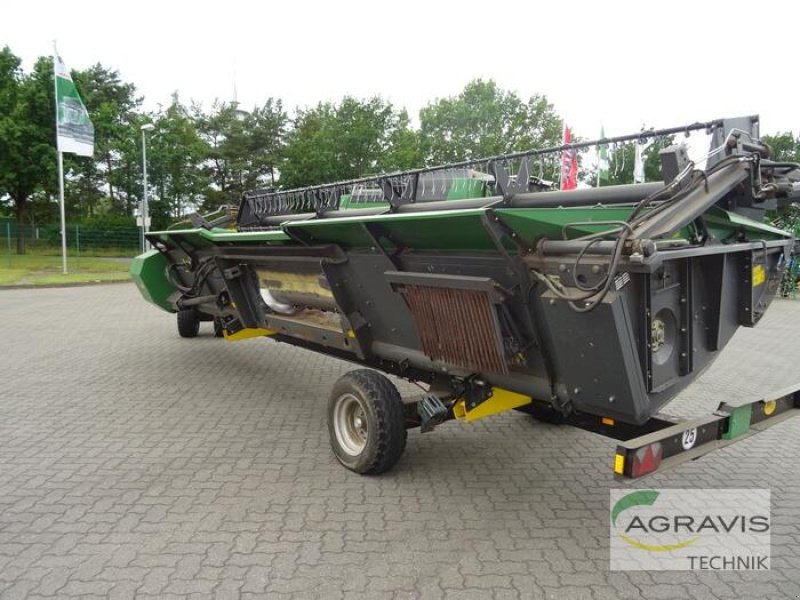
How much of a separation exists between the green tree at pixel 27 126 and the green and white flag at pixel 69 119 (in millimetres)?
7771

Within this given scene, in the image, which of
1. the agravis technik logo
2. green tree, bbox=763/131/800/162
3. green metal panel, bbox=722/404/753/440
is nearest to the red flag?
green metal panel, bbox=722/404/753/440

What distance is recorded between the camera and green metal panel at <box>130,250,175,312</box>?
281 inches

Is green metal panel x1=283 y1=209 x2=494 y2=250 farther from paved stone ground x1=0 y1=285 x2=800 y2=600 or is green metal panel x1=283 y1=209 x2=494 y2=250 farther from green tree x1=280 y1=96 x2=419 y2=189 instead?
green tree x1=280 y1=96 x2=419 y2=189

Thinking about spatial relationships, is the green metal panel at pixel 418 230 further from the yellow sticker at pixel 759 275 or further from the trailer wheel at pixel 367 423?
the yellow sticker at pixel 759 275

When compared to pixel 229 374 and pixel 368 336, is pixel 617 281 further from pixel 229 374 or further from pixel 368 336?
pixel 229 374

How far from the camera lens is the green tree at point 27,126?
2636 cm

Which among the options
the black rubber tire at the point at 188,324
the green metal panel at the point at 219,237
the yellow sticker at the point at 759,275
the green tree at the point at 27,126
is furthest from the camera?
the green tree at the point at 27,126

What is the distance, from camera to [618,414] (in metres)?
2.76

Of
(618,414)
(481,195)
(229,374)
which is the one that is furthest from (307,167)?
(618,414)

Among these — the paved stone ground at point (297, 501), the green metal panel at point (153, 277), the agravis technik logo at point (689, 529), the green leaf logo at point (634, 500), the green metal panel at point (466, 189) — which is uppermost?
the green metal panel at point (466, 189)

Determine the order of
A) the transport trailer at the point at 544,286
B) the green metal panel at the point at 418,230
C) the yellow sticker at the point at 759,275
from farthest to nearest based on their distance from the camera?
the yellow sticker at the point at 759,275 < the green metal panel at the point at 418,230 < the transport trailer at the point at 544,286

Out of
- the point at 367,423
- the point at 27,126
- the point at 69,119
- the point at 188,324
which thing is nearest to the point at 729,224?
the point at 367,423

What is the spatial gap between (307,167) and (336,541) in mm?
29434

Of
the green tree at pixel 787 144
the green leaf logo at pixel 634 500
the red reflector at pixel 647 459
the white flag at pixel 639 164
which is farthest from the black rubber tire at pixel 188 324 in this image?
the green tree at pixel 787 144
